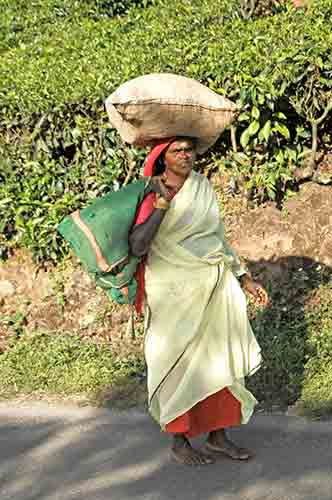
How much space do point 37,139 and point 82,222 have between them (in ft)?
11.3

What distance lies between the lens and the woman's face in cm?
518

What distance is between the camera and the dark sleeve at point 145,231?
5.02 m

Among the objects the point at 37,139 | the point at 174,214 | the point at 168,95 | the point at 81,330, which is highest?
the point at 168,95

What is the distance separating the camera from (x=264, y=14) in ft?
31.1

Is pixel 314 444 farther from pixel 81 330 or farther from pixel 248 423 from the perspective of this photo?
pixel 81 330

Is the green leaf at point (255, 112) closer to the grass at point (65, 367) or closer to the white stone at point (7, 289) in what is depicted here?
the grass at point (65, 367)

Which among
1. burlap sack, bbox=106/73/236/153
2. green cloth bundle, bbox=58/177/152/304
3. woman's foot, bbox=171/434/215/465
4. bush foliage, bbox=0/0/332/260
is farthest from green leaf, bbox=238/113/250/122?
woman's foot, bbox=171/434/215/465

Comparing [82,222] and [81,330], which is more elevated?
[82,222]

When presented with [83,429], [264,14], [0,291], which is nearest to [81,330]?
[0,291]

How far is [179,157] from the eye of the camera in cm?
518

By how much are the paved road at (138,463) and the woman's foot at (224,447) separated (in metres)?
0.04

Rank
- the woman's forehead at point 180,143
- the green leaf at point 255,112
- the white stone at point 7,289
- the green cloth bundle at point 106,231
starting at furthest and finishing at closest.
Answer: the white stone at point 7,289 < the green leaf at point 255,112 < the woman's forehead at point 180,143 < the green cloth bundle at point 106,231

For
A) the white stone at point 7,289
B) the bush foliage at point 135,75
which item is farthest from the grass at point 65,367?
the bush foliage at point 135,75

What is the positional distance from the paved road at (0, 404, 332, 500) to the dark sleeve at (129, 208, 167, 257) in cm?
119
